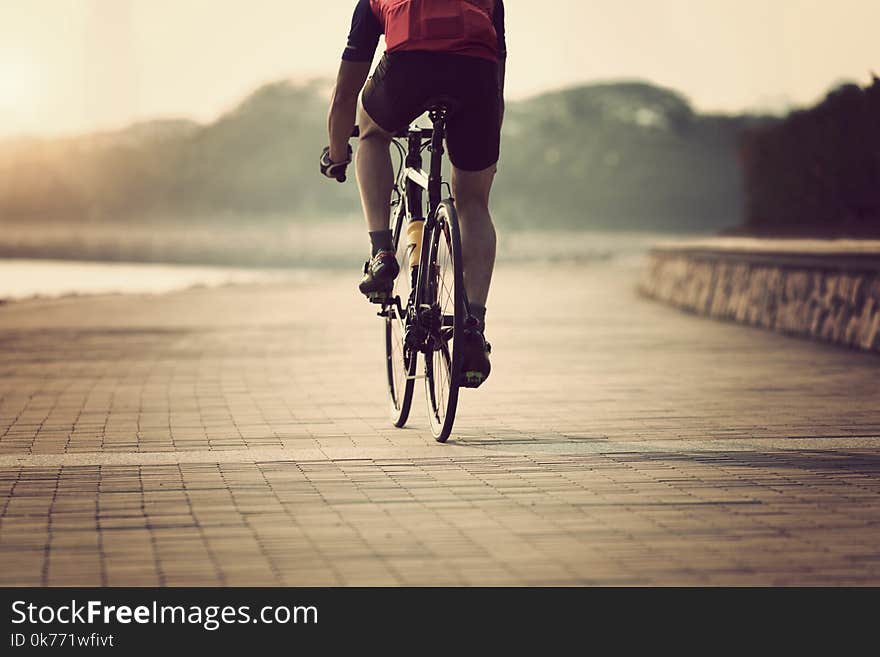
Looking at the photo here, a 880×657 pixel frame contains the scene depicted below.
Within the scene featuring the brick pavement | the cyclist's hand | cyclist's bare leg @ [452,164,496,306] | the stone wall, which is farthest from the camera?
the stone wall

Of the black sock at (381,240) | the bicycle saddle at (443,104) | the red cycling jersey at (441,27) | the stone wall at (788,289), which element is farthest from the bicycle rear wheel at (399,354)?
the stone wall at (788,289)

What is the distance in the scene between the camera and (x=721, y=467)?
20.9 ft

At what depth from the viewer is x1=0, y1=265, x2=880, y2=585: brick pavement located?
464 centimetres

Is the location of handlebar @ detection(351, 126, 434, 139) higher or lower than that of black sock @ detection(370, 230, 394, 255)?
higher

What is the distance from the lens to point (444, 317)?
6.91 meters

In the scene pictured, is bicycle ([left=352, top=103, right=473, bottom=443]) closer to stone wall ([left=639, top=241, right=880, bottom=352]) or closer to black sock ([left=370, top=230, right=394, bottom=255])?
black sock ([left=370, top=230, right=394, bottom=255])

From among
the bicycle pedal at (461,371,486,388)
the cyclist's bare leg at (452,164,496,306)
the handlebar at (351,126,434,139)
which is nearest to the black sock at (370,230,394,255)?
the cyclist's bare leg at (452,164,496,306)

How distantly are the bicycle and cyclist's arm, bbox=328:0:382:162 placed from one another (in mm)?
143

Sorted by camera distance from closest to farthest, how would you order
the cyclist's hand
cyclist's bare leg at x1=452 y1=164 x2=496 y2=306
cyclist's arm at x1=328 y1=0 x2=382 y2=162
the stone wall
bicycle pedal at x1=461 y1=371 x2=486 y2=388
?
bicycle pedal at x1=461 y1=371 x2=486 y2=388 < cyclist's bare leg at x1=452 y1=164 x2=496 y2=306 < cyclist's arm at x1=328 y1=0 x2=382 y2=162 < the cyclist's hand < the stone wall
